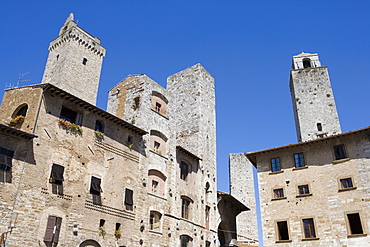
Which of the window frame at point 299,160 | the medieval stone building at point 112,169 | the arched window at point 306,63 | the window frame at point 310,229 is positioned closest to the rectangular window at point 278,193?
the window frame at point 299,160

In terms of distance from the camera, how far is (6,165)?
16594mm

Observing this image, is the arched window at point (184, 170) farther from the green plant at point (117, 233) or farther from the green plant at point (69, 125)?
the green plant at point (69, 125)

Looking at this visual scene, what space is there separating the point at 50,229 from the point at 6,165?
13.4ft

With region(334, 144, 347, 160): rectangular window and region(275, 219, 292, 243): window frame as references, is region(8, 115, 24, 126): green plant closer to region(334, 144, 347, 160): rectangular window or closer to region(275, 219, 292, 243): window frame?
region(275, 219, 292, 243): window frame

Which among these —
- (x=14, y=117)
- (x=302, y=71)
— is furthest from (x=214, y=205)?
(x=302, y=71)

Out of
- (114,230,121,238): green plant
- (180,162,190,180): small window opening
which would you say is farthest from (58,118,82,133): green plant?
(180,162,190,180): small window opening

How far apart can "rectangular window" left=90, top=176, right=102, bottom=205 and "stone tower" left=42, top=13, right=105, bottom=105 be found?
26.1 m

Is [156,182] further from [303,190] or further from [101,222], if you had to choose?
[303,190]

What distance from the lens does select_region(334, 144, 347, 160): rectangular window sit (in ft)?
86.9

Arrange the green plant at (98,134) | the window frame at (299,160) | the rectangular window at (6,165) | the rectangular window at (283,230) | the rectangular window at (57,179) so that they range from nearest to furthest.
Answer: the rectangular window at (6,165)
the rectangular window at (57,179)
the green plant at (98,134)
the rectangular window at (283,230)
the window frame at (299,160)

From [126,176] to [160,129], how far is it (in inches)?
230

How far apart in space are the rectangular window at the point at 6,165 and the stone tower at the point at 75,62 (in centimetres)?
2801

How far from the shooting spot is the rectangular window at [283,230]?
26.3 metres

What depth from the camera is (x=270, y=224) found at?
27.1 meters
